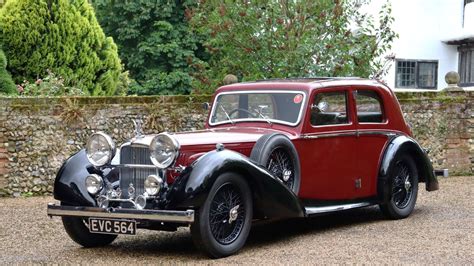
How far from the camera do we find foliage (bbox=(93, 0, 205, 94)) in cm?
2356

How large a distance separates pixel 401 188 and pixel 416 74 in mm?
14515

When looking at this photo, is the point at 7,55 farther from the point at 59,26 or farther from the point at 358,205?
the point at 358,205

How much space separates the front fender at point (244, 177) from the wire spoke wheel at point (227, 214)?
191 mm

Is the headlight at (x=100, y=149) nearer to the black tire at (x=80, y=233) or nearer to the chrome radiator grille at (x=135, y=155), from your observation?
the chrome radiator grille at (x=135, y=155)

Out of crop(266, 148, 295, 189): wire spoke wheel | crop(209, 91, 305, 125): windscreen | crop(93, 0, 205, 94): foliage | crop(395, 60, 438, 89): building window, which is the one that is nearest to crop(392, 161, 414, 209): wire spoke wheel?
crop(209, 91, 305, 125): windscreen

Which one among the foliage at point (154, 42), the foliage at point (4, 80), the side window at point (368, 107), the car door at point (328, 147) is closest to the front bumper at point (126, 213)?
the car door at point (328, 147)

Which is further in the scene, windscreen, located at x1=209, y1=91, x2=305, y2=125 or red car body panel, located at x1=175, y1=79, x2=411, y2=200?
windscreen, located at x1=209, y1=91, x2=305, y2=125

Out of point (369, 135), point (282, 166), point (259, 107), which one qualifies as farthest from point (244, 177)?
point (369, 135)

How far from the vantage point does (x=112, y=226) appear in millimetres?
7906

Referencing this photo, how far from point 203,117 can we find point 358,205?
5.03 meters

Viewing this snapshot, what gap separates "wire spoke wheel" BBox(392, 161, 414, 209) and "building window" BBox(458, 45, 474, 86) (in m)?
14.6

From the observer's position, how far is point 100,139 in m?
8.38

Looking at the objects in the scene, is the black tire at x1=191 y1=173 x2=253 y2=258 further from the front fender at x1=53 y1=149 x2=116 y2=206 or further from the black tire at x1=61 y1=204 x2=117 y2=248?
the black tire at x1=61 y1=204 x2=117 y2=248

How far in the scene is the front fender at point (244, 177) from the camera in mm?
7676
